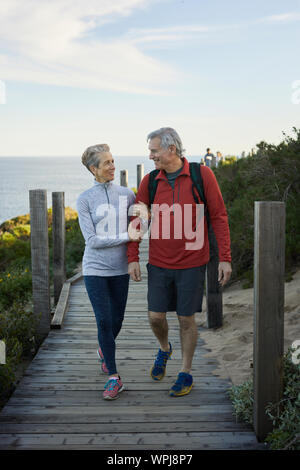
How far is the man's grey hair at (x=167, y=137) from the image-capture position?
3430mm

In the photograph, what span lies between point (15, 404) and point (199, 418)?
135cm

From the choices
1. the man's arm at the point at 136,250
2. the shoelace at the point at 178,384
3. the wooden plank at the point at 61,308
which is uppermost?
the man's arm at the point at 136,250

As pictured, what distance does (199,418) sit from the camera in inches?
129

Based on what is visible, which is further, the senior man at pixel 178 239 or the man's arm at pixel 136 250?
the man's arm at pixel 136 250

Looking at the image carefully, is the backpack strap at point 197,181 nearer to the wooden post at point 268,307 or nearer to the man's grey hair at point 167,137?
the man's grey hair at point 167,137

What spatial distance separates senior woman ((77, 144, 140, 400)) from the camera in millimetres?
3543

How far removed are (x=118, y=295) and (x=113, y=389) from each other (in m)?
0.70

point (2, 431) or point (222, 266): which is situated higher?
point (222, 266)

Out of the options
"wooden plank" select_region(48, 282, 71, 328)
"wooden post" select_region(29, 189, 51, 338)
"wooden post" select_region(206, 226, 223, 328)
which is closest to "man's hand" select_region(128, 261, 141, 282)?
"wooden post" select_region(29, 189, 51, 338)

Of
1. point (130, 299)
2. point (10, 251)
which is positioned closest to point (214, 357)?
point (130, 299)

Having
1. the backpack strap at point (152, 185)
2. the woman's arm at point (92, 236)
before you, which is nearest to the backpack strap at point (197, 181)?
the backpack strap at point (152, 185)

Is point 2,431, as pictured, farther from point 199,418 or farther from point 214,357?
point 214,357

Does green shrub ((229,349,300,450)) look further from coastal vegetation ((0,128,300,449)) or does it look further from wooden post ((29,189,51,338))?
wooden post ((29,189,51,338))

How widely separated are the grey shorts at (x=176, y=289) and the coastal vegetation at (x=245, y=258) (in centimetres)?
70
